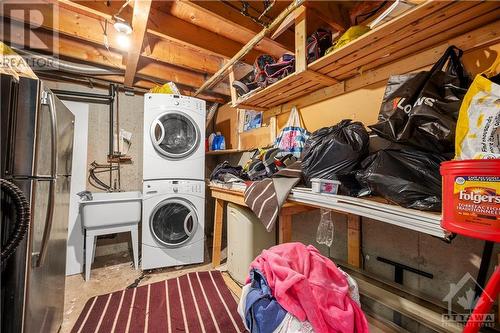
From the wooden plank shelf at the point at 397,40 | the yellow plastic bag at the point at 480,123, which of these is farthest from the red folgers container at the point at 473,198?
the wooden plank shelf at the point at 397,40

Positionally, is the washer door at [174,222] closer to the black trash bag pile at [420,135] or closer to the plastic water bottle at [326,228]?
the plastic water bottle at [326,228]

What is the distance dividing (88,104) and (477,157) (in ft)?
11.2

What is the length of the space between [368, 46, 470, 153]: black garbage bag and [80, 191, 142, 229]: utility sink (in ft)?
7.35

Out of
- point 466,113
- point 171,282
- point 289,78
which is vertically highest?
point 289,78

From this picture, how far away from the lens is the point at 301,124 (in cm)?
184

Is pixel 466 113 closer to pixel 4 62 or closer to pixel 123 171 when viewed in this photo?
pixel 4 62

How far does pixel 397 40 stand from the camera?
1.06 metres

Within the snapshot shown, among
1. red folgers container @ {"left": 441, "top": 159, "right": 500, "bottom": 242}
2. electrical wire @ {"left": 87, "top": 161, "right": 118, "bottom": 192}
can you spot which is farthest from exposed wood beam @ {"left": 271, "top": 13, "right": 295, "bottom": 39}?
electrical wire @ {"left": 87, "top": 161, "right": 118, "bottom": 192}

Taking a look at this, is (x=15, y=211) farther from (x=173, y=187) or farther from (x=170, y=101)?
(x=170, y=101)

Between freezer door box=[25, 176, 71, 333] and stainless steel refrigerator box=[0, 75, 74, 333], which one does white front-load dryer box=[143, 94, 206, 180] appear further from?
stainless steel refrigerator box=[0, 75, 74, 333]

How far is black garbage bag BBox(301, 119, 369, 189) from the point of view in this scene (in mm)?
1057

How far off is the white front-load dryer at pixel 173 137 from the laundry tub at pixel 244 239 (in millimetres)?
827

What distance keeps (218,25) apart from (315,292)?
2.14 metres

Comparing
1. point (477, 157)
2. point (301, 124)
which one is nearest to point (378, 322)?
point (477, 157)
